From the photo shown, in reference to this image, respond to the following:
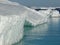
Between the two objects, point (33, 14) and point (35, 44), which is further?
point (33, 14)

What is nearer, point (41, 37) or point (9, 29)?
point (9, 29)

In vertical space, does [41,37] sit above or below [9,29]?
below

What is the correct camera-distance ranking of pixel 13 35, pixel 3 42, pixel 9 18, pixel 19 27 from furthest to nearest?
pixel 19 27
pixel 13 35
pixel 9 18
pixel 3 42

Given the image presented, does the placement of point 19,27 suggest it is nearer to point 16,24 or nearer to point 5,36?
point 16,24

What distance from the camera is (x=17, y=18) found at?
22.7 feet

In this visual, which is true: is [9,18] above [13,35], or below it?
above

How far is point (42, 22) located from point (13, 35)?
811 cm

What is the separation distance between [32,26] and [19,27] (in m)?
5.83

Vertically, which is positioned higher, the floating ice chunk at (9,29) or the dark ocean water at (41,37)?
the floating ice chunk at (9,29)

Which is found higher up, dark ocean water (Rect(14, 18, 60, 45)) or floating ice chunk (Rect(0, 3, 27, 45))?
floating ice chunk (Rect(0, 3, 27, 45))

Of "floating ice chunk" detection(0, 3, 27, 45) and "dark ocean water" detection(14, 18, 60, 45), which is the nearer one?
"floating ice chunk" detection(0, 3, 27, 45)

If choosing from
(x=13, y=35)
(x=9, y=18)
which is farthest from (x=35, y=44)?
(x=9, y=18)

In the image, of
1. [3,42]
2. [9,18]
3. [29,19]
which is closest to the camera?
[3,42]

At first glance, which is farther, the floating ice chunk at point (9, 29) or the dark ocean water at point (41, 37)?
the dark ocean water at point (41, 37)
